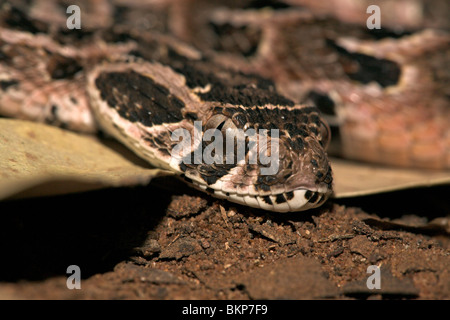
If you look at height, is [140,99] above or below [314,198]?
above

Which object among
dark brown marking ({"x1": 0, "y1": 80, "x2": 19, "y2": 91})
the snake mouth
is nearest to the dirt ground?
the snake mouth

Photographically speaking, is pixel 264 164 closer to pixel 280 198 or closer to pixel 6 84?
pixel 280 198

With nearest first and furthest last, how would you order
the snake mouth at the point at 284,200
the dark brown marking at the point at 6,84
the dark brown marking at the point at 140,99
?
the snake mouth at the point at 284,200 → the dark brown marking at the point at 140,99 → the dark brown marking at the point at 6,84

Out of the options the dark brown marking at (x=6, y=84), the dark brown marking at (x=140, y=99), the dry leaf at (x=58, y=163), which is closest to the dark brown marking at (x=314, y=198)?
the dry leaf at (x=58, y=163)

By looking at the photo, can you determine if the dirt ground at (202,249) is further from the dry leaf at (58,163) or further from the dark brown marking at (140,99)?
the dark brown marking at (140,99)

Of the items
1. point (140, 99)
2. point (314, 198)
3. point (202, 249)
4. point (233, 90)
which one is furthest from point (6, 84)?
point (314, 198)

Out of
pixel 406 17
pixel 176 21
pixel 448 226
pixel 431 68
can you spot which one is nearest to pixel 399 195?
pixel 448 226
